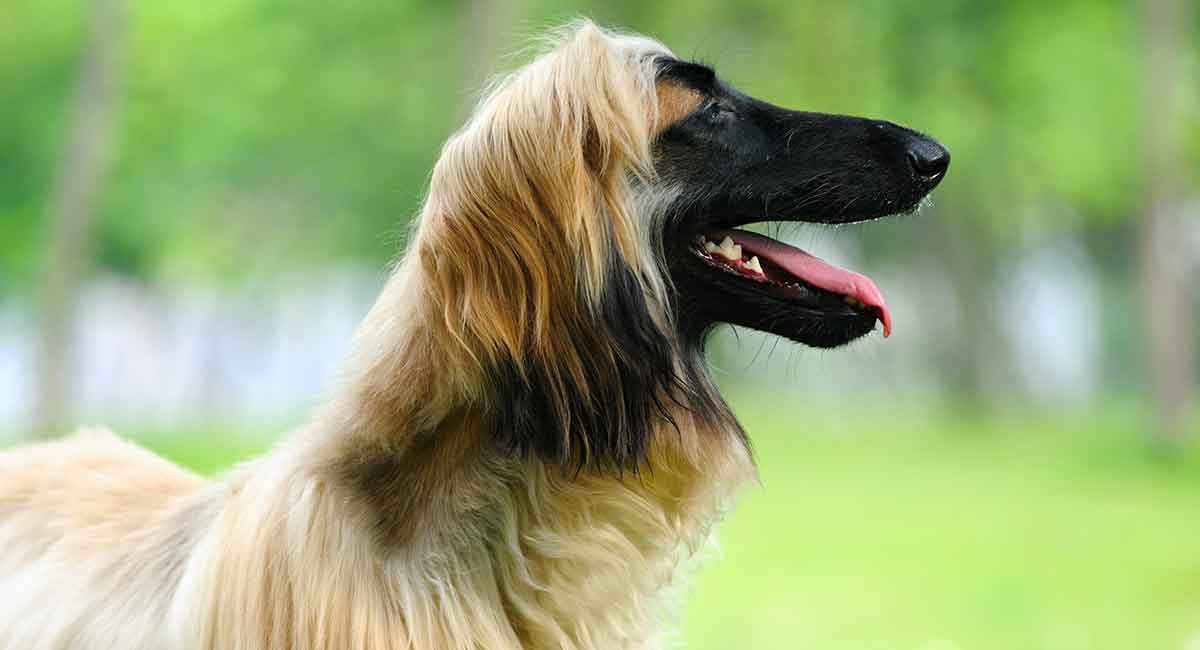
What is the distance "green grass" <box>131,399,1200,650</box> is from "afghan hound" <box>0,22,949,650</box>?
51cm

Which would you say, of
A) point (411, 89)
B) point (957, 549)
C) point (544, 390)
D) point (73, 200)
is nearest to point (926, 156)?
point (544, 390)

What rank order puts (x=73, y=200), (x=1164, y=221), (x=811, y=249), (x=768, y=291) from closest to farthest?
(x=768, y=291), (x=811, y=249), (x=73, y=200), (x=1164, y=221)

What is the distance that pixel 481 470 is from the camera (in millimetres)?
3031

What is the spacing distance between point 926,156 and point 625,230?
68cm

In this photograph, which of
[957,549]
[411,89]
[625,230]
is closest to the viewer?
[625,230]

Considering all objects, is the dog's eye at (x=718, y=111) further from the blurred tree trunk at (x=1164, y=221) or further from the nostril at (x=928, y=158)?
the blurred tree trunk at (x=1164, y=221)

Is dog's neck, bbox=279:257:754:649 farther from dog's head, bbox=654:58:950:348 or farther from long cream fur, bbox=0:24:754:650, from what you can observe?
dog's head, bbox=654:58:950:348

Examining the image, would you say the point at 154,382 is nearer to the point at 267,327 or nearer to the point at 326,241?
the point at 267,327

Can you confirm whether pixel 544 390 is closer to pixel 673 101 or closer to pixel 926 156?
pixel 673 101

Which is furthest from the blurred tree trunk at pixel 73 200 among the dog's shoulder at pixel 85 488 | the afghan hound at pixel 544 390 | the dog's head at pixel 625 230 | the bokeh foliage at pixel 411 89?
the dog's head at pixel 625 230

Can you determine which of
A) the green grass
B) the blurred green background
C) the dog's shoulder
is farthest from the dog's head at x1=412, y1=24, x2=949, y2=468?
the dog's shoulder

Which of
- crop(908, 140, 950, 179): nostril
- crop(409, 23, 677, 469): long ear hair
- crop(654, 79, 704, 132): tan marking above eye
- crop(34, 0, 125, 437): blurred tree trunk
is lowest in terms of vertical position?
crop(34, 0, 125, 437): blurred tree trunk

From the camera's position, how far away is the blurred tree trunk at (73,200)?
15.0 metres

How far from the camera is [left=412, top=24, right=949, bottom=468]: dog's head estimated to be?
2.93m
